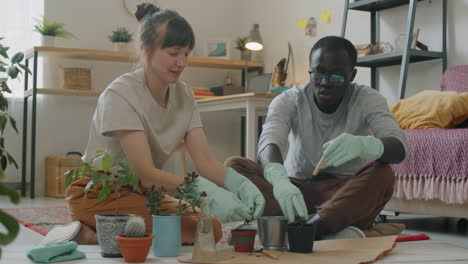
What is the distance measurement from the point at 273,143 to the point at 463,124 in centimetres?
111

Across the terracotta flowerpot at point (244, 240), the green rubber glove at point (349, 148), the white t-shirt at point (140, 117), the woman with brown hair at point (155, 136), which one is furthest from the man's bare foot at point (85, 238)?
the green rubber glove at point (349, 148)

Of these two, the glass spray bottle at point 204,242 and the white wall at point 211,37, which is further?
the white wall at point 211,37

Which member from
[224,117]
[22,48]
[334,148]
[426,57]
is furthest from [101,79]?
[334,148]

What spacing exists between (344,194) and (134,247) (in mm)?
706

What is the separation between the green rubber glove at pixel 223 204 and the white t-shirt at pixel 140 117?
0.23m

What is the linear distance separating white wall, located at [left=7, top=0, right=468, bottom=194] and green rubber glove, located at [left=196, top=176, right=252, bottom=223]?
7.37 ft

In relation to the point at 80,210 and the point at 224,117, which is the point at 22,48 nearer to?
the point at 224,117

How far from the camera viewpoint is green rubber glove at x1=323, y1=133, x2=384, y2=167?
1.83 metres

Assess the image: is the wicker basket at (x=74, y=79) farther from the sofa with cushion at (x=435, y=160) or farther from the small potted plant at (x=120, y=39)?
the sofa with cushion at (x=435, y=160)

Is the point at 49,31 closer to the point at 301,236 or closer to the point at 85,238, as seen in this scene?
the point at 85,238

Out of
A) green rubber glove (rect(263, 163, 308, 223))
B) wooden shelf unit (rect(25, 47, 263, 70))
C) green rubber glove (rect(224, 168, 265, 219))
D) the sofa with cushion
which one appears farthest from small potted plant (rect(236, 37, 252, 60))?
green rubber glove (rect(263, 163, 308, 223))

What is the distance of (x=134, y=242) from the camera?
4.75ft

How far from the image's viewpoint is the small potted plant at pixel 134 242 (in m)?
1.45

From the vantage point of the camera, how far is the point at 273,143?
1996mm
